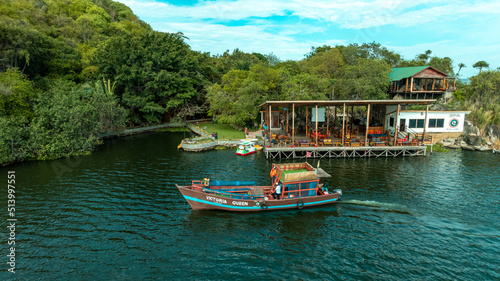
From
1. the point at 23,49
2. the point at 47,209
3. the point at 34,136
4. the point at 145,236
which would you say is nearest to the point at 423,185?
the point at 145,236

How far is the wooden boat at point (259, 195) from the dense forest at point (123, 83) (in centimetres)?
2737

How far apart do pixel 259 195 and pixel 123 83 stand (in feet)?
174

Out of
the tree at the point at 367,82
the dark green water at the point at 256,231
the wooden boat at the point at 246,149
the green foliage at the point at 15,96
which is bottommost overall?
the dark green water at the point at 256,231

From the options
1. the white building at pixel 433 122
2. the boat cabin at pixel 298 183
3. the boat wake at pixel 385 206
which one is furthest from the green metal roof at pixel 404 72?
the boat cabin at pixel 298 183

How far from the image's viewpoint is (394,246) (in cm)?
1653

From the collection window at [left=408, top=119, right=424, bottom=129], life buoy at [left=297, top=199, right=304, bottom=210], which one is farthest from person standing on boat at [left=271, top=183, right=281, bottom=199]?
window at [left=408, top=119, right=424, bottom=129]

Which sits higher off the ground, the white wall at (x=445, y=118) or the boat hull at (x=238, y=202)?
the white wall at (x=445, y=118)

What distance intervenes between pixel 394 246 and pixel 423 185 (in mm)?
12701

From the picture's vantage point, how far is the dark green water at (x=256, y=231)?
48.1ft

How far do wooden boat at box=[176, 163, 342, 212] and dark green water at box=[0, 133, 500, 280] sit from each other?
2.31 ft

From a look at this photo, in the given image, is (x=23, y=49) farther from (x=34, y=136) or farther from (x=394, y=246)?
(x=394, y=246)

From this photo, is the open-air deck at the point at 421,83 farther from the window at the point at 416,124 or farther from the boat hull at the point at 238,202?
the boat hull at the point at 238,202

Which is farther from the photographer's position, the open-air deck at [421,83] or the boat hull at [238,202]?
the open-air deck at [421,83]

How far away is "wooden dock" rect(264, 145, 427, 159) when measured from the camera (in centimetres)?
3634
